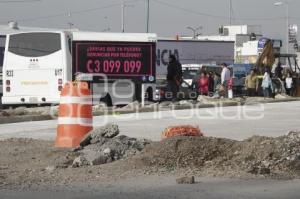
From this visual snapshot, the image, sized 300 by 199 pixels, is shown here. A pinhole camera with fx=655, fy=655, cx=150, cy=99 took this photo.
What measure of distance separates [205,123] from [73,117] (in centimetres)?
534

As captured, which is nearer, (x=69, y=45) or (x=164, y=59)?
(x=69, y=45)

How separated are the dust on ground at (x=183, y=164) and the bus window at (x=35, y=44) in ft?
44.2

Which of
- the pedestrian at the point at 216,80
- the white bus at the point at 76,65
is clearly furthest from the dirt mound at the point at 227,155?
the pedestrian at the point at 216,80

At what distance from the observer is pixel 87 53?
80.8 feet

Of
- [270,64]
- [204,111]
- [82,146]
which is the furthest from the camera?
[270,64]

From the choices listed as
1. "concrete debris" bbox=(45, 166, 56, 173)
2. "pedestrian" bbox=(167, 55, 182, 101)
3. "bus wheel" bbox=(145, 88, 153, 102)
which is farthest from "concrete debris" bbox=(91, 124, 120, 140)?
"pedestrian" bbox=(167, 55, 182, 101)

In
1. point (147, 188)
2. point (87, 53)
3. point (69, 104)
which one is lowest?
point (147, 188)

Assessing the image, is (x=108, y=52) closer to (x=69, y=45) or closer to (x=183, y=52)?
(x=69, y=45)

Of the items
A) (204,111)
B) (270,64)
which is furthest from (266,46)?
(204,111)

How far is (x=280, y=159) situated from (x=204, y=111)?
11.3 m

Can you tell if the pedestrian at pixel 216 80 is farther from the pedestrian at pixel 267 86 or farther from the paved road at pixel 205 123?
the paved road at pixel 205 123

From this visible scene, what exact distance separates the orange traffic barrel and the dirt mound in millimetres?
2395

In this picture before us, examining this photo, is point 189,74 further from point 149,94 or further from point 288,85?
point 149,94

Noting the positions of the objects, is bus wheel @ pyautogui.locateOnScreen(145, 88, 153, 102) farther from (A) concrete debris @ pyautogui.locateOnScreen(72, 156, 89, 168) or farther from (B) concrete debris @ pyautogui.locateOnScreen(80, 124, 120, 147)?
(A) concrete debris @ pyautogui.locateOnScreen(72, 156, 89, 168)
